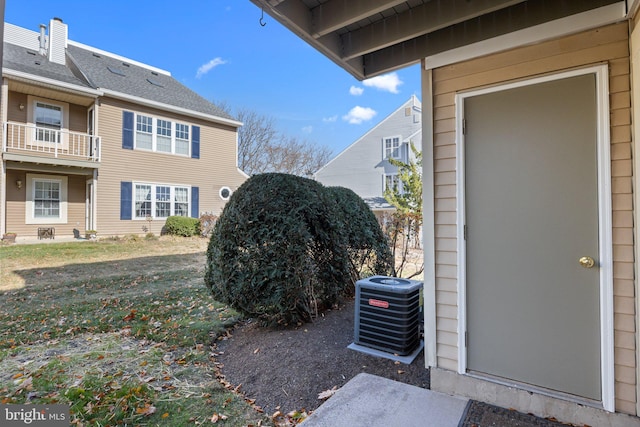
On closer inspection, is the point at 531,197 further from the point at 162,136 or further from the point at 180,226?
the point at 162,136

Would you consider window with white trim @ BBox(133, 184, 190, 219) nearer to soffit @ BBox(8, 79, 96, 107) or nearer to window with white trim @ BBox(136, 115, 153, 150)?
window with white trim @ BBox(136, 115, 153, 150)

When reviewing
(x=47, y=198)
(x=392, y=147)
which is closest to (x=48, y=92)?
(x=47, y=198)

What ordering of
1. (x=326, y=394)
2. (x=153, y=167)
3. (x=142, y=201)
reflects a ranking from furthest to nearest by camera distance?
1. (x=153, y=167)
2. (x=142, y=201)
3. (x=326, y=394)

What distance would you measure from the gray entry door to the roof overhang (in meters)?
0.52

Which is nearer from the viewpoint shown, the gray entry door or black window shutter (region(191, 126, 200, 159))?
the gray entry door

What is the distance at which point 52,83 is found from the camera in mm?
10617

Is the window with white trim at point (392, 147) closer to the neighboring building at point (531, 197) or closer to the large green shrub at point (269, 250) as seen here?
the large green shrub at point (269, 250)

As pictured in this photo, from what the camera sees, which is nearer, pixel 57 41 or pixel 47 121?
pixel 47 121

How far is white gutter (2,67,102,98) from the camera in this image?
9961 millimetres

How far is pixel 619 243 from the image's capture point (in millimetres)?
2135

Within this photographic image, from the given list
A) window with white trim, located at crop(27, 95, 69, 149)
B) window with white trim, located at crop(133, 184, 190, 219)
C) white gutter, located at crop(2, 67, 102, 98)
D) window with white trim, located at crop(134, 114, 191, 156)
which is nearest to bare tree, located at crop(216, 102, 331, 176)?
window with white trim, located at crop(134, 114, 191, 156)

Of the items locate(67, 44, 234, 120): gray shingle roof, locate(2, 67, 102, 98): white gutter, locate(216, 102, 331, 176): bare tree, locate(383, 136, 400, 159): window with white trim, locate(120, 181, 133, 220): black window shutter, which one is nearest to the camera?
locate(2, 67, 102, 98): white gutter

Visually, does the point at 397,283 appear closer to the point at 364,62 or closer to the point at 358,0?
the point at 364,62

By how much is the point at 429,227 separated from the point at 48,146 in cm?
1277
